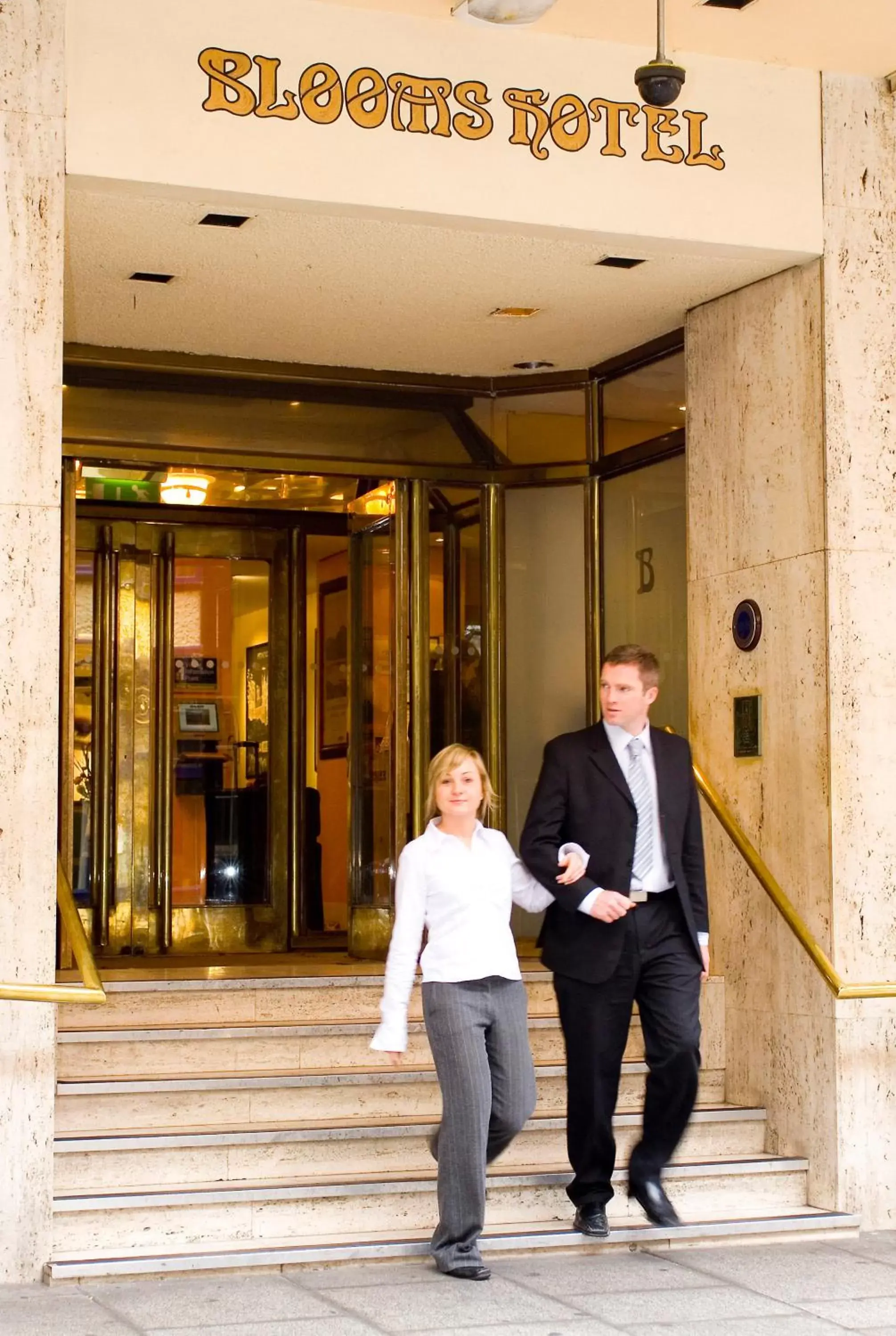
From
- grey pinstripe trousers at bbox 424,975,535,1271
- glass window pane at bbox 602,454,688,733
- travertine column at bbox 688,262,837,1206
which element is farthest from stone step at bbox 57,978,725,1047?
glass window pane at bbox 602,454,688,733

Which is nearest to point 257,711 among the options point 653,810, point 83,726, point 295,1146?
point 83,726

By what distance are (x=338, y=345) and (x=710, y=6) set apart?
2.64 metres

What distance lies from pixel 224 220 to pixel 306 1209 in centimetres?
341

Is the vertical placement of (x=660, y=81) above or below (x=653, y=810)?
above

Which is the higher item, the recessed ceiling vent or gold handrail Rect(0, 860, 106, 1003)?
the recessed ceiling vent

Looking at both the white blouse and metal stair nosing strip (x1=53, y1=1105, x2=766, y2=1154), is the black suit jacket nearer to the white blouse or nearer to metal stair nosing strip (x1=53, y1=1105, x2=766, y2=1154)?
the white blouse

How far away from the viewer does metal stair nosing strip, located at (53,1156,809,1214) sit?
561 cm

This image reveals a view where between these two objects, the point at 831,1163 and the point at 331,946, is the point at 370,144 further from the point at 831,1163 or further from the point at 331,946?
the point at 331,946

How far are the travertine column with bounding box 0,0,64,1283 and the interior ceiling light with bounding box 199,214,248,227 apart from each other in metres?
0.72

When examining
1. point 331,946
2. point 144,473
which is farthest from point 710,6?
point 331,946

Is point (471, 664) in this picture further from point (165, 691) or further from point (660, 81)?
point (660, 81)

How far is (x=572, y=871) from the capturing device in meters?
Answer: 5.55

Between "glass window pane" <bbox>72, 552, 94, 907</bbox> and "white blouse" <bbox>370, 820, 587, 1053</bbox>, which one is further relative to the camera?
"glass window pane" <bbox>72, 552, 94, 907</bbox>

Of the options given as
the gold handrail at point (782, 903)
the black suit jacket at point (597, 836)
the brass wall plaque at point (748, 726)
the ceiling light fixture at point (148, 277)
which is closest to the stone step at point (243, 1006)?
the gold handrail at point (782, 903)
